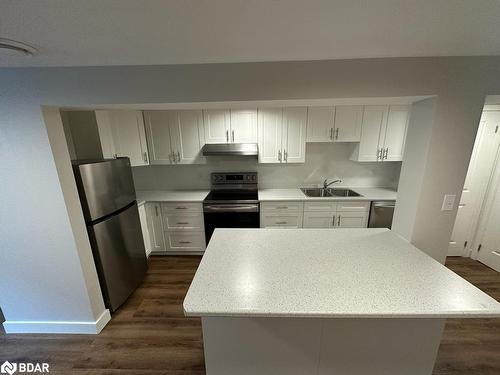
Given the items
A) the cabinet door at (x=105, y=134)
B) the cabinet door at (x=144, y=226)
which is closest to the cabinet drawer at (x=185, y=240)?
the cabinet door at (x=144, y=226)

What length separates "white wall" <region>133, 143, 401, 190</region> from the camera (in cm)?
310

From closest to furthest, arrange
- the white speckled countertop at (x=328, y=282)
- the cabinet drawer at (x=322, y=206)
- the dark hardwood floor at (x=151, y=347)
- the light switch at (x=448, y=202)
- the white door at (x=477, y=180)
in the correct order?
1. the white speckled countertop at (x=328, y=282)
2. the light switch at (x=448, y=202)
3. the dark hardwood floor at (x=151, y=347)
4. the white door at (x=477, y=180)
5. the cabinet drawer at (x=322, y=206)

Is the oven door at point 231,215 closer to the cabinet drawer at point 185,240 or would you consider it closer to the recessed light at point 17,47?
the cabinet drawer at point 185,240

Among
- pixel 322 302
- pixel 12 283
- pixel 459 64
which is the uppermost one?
pixel 459 64

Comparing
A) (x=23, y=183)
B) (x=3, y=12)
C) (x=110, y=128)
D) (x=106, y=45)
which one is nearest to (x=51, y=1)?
(x=3, y=12)

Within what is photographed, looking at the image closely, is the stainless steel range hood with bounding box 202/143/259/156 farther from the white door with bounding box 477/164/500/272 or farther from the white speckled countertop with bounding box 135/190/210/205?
the white door with bounding box 477/164/500/272

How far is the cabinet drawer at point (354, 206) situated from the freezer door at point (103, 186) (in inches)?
106

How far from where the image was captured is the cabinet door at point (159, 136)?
8.82ft

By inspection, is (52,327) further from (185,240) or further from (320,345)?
(320,345)

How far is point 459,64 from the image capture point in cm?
117

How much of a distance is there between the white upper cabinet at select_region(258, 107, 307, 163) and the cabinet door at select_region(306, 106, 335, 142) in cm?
7

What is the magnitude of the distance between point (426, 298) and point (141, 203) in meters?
2.85

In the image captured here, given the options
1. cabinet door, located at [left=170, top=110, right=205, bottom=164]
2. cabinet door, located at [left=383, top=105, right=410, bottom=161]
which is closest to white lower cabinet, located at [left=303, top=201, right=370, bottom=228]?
cabinet door, located at [left=383, top=105, right=410, bottom=161]

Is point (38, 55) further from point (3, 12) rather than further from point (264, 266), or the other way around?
point (264, 266)
